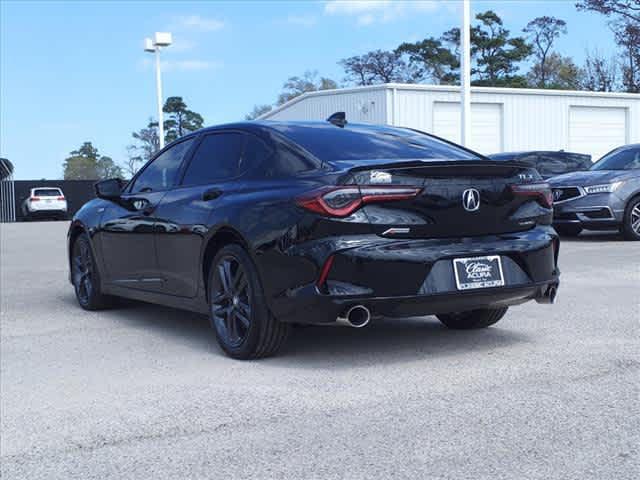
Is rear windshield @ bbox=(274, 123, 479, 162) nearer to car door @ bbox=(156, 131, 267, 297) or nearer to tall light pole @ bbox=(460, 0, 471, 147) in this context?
car door @ bbox=(156, 131, 267, 297)

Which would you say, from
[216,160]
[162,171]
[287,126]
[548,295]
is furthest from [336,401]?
[162,171]

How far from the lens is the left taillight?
15.4 feet

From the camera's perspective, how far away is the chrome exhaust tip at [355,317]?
469 cm

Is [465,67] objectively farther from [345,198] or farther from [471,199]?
[345,198]

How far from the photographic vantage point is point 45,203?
39.8 meters

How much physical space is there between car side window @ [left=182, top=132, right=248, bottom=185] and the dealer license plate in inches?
62.2

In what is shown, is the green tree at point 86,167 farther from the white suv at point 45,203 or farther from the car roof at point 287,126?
the car roof at point 287,126

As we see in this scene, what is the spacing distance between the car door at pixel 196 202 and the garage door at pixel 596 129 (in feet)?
103

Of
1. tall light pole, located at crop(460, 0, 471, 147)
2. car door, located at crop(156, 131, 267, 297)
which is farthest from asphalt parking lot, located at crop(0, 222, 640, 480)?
tall light pole, located at crop(460, 0, 471, 147)

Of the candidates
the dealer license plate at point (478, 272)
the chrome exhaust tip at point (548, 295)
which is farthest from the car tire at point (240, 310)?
the chrome exhaust tip at point (548, 295)

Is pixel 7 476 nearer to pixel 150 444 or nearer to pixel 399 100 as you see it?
pixel 150 444

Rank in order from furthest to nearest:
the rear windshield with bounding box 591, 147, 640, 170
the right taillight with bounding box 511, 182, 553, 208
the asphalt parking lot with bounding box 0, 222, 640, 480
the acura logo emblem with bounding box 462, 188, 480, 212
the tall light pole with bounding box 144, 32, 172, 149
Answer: the tall light pole with bounding box 144, 32, 172, 149
the rear windshield with bounding box 591, 147, 640, 170
the right taillight with bounding box 511, 182, 553, 208
the acura logo emblem with bounding box 462, 188, 480, 212
the asphalt parking lot with bounding box 0, 222, 640, 480

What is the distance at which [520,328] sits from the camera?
6.09 metres

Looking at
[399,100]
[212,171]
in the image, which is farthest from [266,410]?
[399,100]
